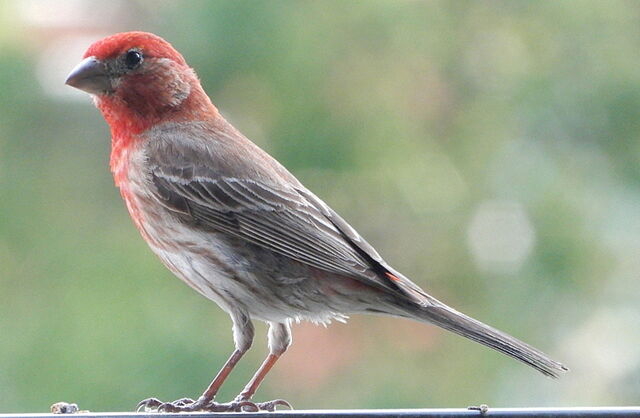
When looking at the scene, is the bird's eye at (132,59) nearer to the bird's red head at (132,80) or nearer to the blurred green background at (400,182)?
the bird's red head at (132,80)

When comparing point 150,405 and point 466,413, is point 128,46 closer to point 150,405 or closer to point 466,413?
point 150,405

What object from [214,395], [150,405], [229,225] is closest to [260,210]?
[229,225]

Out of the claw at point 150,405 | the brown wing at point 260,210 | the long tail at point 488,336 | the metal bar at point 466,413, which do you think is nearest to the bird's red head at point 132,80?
the brown wing at point 260,210

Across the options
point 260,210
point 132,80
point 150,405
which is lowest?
point 150,405

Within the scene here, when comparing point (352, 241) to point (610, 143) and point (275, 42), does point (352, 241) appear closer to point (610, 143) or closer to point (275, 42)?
point (275, 42)

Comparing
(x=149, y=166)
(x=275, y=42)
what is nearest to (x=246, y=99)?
(x=275, y=42)

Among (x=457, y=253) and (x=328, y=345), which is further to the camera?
(x=328, y=345)

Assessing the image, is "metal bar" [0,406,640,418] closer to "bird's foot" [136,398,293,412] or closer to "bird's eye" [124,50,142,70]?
"bird's foot" [136,398,293,412]
